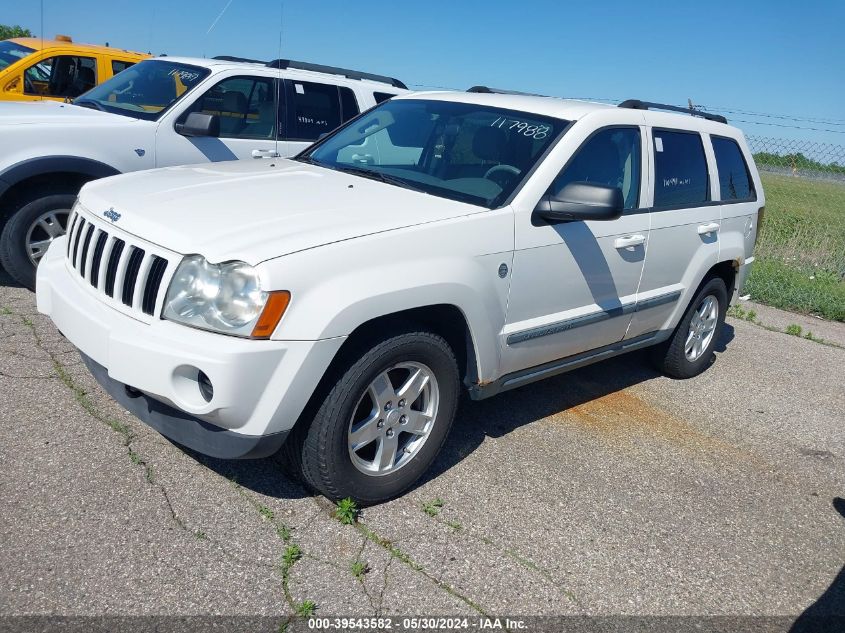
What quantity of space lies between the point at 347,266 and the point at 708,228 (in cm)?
311

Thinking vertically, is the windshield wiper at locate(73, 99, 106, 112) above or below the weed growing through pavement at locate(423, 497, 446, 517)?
above

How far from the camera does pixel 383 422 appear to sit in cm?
343

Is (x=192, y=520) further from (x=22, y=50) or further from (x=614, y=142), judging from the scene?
(x=22, y=50)

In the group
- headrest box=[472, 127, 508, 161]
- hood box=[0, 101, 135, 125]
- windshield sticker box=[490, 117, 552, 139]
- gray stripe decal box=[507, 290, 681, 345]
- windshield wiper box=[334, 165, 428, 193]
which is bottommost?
gray stripe decal box=[507, 290, 681, 345]

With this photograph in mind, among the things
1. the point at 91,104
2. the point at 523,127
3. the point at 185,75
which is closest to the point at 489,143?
the point at 523,127

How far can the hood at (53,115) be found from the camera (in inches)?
218

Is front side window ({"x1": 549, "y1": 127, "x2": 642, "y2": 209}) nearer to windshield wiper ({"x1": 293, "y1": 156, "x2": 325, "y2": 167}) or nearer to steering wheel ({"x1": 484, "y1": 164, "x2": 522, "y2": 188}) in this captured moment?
steering wheel ({"x1": 484, "y1": 164, "x2": 522, "y2": 188})

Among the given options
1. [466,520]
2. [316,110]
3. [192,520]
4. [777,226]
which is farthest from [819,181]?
[192,520]

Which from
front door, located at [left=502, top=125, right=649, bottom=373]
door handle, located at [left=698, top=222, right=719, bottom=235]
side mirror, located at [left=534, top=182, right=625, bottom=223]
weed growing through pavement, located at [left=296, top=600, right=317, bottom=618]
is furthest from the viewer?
door handle, located at [left=698, top=222, right=719, bottom=235]

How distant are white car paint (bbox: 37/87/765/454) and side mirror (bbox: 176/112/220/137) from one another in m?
1.65

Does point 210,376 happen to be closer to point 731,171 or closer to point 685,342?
point 685,342

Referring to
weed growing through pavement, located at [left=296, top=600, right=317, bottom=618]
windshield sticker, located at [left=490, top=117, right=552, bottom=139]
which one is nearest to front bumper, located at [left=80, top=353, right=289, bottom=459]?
weed growing through pavement, located at [left=296, top=600, right=317, bottom=618]

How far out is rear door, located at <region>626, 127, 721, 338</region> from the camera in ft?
15.6

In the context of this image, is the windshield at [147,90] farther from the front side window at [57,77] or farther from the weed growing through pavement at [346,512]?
the weed growing through pavement at [346,512]
